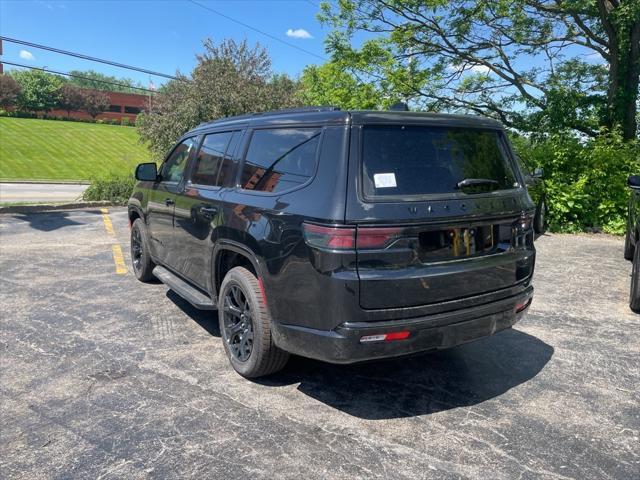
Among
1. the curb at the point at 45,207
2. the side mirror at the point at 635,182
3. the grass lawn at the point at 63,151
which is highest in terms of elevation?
the grass lawn at the point at 63,151

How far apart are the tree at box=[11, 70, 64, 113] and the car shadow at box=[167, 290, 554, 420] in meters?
80.6

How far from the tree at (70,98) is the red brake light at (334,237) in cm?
8357

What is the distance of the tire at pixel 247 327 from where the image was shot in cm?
346

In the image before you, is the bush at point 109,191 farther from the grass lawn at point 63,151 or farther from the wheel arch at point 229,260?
the grass lawn at point 63,151

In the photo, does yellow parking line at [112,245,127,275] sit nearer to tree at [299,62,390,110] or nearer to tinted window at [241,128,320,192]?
tinted window at [241,128,320,192]

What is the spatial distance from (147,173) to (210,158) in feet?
4.26

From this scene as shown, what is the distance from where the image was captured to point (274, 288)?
3.27 metres

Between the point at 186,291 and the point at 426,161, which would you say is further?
the point at 186,291

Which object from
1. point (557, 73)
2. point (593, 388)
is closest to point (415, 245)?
point (593, 388)

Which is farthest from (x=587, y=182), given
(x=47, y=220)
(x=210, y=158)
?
(x=47, y=220)

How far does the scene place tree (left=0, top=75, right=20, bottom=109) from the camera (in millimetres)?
64875

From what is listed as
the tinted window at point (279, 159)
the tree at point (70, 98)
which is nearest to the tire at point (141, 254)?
the tinted window at point (279, 159)

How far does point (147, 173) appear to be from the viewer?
551 centimetres

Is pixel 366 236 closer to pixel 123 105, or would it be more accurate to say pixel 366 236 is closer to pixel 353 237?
pixel 353 237
